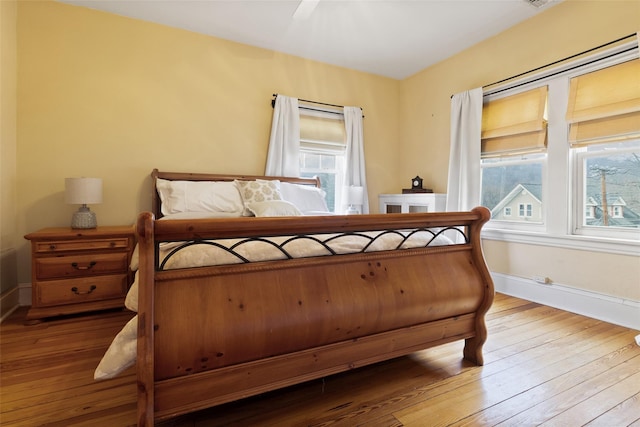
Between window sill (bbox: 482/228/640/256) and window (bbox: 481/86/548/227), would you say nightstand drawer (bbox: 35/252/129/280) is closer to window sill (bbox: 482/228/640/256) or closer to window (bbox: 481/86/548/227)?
window sill (bbox: 482/228/640/256)

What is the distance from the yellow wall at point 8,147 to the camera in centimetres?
246

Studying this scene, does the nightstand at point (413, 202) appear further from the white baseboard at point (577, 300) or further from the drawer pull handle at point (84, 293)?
the drawer pull handle at point (84, 293)

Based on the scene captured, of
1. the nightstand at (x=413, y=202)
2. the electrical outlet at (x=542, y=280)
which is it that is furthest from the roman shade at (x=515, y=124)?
the electrical outlet at (x=542, y=280)

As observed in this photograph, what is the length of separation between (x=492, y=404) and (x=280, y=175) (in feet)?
9.32

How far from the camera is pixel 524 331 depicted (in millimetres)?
2295

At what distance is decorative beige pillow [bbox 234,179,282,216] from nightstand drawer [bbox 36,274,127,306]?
118cm

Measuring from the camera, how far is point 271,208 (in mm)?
2646

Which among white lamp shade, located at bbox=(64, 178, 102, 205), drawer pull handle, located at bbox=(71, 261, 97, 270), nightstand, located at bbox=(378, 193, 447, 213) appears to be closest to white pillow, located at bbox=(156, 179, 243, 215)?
white lamp shade, located at bbox=(64, 178, 102, 205)

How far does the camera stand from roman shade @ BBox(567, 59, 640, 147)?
2.37m

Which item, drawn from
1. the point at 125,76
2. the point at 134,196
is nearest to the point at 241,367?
the point at 134,196

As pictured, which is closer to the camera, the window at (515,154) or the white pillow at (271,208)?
the white pillow at (271,208)

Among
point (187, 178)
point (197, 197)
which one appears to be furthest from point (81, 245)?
point (187, 178)

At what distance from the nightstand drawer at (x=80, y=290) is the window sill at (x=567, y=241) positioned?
3602mm

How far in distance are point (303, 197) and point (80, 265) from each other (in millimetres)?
1989
